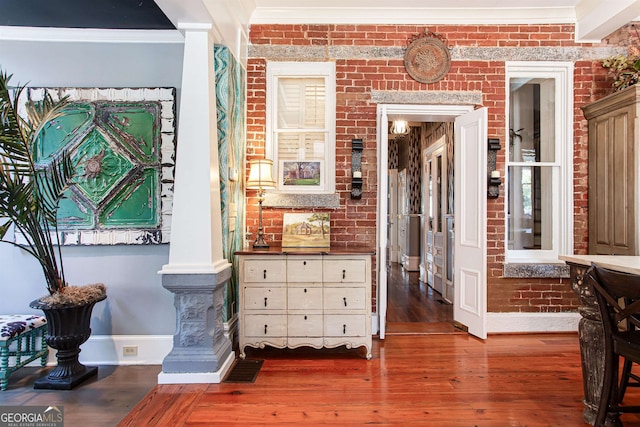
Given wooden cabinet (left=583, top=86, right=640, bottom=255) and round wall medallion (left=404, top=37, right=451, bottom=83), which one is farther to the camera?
round wall medallion (left=404, top=37, right=451, bottom=83)

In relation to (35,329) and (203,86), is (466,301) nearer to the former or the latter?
(203,86)

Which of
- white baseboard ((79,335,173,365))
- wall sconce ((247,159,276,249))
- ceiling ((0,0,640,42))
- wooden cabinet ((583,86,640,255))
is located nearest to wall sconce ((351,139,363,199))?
wall sconce ((247,159,276,249))

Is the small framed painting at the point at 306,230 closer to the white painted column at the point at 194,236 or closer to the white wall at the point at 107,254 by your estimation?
the white painted column at the point at 194,236

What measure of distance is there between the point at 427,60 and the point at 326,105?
1.19 m

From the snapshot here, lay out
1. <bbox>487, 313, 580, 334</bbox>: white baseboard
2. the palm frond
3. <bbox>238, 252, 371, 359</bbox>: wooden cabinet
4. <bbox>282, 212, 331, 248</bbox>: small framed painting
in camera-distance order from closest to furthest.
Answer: the palm frond
<bbox>238, 252, 371, 359</bbox>: wooden cabinet
<bbox>282, 212, 331, 248</bbox>: small framed painting
<bbox>487, 313, 580, 334</bbox>: white baseboard

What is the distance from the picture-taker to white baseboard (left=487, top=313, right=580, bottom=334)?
3.74m

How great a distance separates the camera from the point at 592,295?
6.78 feet

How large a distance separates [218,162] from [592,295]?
2.83 metres

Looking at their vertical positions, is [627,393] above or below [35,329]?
below

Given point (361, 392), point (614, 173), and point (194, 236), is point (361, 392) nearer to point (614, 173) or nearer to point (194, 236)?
point (194, 236)

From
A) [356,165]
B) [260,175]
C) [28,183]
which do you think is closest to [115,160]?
[28,183]

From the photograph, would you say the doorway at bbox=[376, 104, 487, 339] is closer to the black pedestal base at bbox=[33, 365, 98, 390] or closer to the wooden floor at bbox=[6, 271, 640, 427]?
the wooden floor at bbox=[6, 271, 640, 427]

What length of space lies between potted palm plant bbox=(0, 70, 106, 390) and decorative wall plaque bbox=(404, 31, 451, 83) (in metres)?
3.29

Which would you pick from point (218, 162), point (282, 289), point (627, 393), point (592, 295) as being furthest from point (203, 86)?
point (627, 393)
